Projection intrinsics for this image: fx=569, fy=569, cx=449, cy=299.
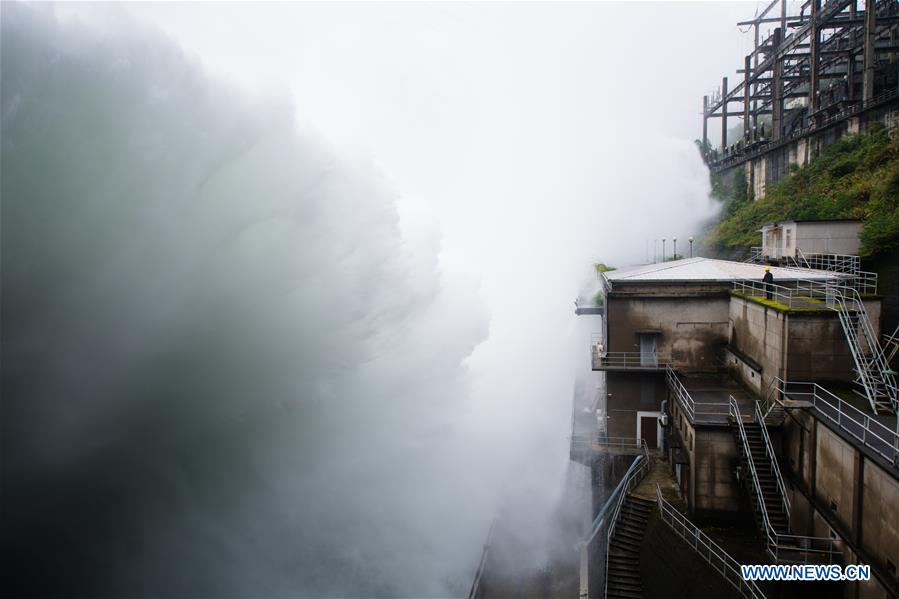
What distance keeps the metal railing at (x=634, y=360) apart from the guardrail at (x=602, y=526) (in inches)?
127

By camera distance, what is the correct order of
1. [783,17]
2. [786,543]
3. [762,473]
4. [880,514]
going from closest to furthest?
[880,514]
[786,543]
[762,473]
[783,17]

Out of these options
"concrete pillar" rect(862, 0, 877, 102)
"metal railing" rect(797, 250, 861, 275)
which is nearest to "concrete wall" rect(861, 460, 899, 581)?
"metal railing" rect(797, 250, 861, 275)

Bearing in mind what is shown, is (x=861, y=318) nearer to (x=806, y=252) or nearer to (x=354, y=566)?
(x=806, y=252)

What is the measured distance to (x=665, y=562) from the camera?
15.3 metres

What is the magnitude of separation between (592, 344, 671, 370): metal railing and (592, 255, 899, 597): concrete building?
4 cm

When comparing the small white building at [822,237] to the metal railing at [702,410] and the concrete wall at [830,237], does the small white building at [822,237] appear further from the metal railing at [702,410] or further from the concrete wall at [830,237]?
the metal railing at [702,410]

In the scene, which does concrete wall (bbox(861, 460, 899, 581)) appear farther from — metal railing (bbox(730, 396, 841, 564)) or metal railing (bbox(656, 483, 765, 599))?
metal railing (bbox(656, 483, 765, 599))

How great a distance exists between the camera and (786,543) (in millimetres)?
14188

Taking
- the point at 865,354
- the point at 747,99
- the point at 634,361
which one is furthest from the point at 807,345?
the point at 747,99

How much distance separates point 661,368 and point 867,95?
23250 millimetres

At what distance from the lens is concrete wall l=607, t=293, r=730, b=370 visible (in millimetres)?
21062

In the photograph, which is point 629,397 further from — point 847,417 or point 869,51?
point 869,51

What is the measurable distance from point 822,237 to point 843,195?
6467 mm

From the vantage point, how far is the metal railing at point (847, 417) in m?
11.3
